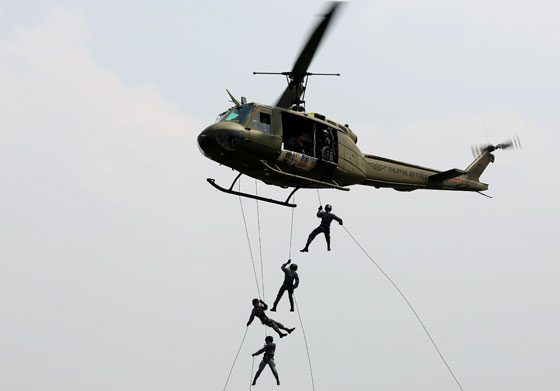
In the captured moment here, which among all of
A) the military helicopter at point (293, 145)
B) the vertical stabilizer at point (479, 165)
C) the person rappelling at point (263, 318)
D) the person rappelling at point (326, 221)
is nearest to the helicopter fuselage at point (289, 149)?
the military helicopter at point (293, 145)

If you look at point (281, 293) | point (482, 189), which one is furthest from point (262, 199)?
point (482, 189)

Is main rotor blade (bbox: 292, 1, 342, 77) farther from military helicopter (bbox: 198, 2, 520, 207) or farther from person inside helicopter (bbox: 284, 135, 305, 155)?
person inside helicopter (bbox: 284, 135, 305, 155)

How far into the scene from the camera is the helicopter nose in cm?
2222

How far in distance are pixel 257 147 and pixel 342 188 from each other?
152 inches

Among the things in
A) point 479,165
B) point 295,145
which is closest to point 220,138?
point 295,145

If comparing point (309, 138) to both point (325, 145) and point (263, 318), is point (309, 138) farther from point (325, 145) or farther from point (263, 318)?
point (263, 318)

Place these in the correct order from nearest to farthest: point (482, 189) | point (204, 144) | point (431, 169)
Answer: point (204, 144)
point (431, 169)
point (482, 189)

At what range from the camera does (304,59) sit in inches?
963

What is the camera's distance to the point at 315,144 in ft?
80.3

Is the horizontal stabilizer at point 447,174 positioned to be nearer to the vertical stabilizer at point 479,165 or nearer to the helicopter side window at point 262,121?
the vertical stabilizer at point 479,165

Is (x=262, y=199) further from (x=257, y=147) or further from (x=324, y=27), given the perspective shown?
(x=324, y=27)

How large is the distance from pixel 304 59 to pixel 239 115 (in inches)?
118

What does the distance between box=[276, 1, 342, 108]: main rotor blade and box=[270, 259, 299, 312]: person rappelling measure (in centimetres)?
533

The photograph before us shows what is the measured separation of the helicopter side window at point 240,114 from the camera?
75.2ft
